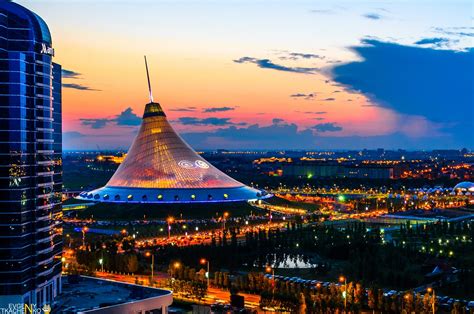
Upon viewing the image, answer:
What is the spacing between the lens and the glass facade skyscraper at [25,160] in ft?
79.1

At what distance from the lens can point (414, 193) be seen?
94.4 m

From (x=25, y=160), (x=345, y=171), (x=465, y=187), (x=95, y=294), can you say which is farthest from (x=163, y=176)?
(x=345, y=171)

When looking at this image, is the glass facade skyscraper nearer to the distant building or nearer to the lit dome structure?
the lit dome structure

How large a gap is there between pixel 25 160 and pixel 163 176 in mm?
36563

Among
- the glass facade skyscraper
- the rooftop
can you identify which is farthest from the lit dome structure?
the glass facade skyscraper

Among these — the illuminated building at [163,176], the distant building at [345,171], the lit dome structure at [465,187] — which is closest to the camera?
the illuminated building at [163,176]

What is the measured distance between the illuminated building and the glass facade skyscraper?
107ft

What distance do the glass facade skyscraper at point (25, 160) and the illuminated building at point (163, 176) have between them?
32684mm

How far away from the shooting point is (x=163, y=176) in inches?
2413

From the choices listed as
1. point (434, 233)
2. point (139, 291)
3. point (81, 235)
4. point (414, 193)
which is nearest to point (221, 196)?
point (81, 235)

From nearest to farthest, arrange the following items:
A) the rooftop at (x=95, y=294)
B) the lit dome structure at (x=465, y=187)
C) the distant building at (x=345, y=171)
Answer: the rooftop at (x=95, y=294) < the lit dome structure at (x=465, y=187) < the distant building at (x=345, y=171)

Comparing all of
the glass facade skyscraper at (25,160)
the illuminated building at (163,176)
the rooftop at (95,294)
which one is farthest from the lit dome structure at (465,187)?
the glass facade skyscraper at (25,160)

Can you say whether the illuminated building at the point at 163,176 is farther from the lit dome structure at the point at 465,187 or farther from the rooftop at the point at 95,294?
the lit dome structure at the point at 465,187

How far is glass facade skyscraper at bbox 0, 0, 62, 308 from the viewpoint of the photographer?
79.1ft
